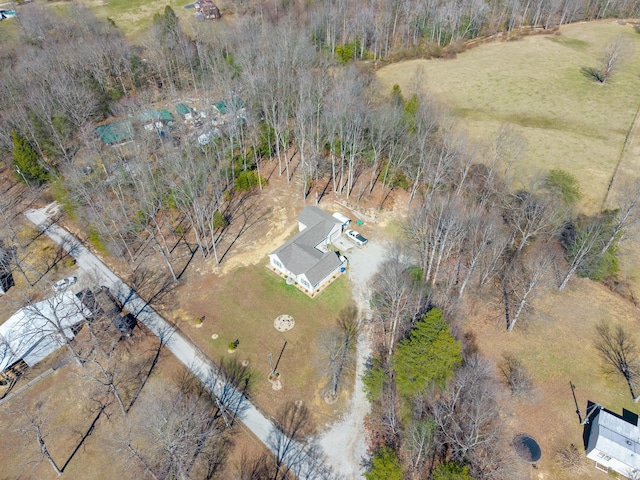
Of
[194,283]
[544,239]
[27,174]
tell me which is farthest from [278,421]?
[27,174]

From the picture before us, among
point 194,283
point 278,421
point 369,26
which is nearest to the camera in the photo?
point 278,421

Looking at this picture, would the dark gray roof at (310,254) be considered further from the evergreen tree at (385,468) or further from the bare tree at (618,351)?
the bare tree at (618,351)

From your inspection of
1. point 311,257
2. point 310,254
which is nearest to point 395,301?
point 311,257

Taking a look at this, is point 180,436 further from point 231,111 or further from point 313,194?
point 231,111

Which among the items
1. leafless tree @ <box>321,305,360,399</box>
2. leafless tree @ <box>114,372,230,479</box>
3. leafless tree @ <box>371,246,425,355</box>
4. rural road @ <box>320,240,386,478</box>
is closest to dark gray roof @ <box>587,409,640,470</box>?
leafless tree @ <box>371,246,425,355</box>

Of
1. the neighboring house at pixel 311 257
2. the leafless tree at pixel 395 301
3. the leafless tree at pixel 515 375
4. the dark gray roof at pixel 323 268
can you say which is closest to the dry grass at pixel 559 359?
the leafless tree at pixel 515 375

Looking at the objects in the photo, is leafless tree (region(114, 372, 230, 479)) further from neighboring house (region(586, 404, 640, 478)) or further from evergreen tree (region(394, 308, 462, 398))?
neighboring house (region(586, 404, 640, 478))

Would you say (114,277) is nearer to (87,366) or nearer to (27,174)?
(87,366)
